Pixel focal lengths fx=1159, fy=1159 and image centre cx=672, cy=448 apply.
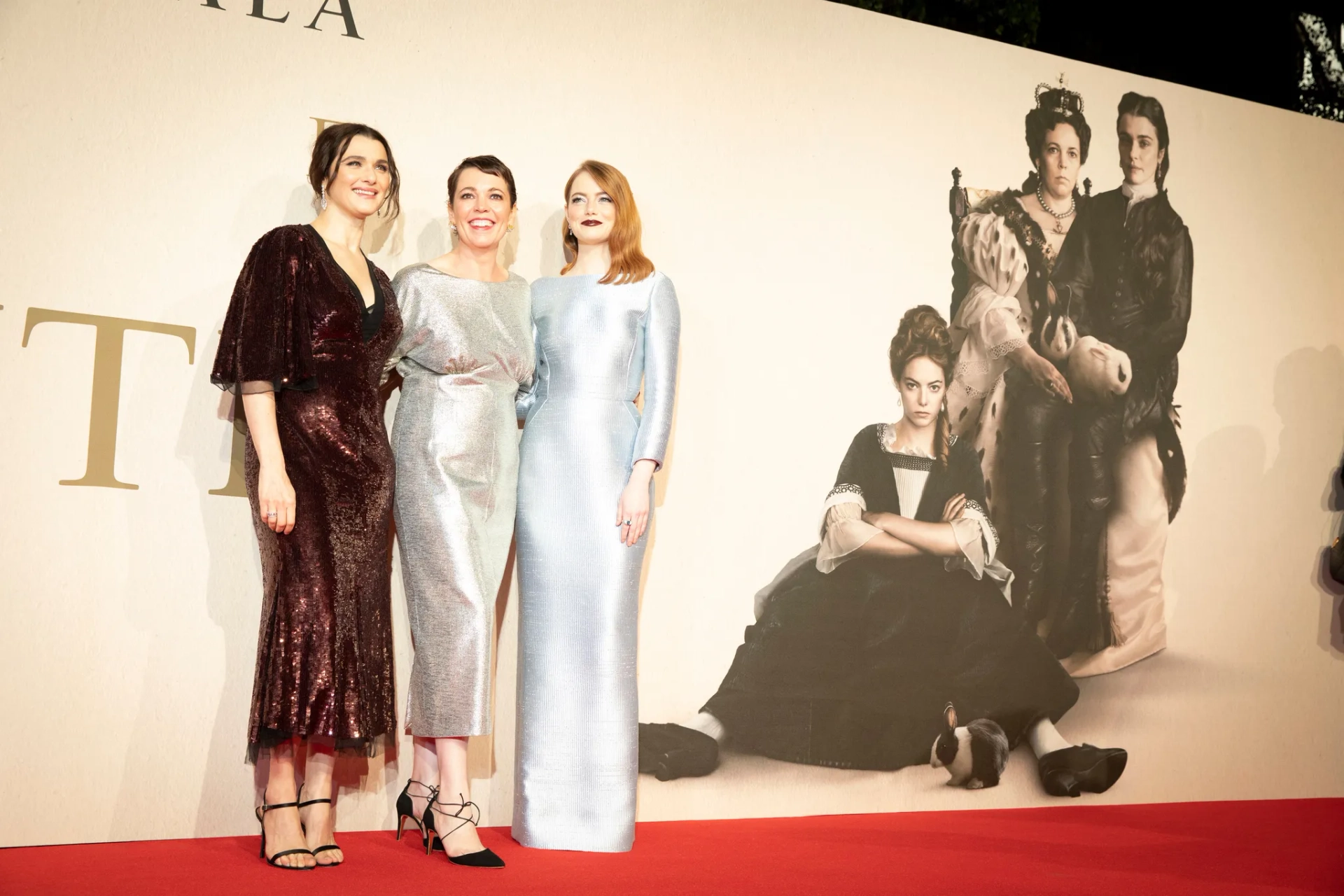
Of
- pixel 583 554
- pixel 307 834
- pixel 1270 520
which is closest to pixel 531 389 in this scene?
pixel 583 554

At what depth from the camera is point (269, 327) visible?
8.84ft

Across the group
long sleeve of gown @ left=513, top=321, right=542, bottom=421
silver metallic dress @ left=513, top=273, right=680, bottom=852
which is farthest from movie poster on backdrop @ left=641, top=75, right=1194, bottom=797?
long sleeve of gown @ left=513, top=321, right=542, bottom=421

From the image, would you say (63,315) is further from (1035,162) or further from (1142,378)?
(1142,378)

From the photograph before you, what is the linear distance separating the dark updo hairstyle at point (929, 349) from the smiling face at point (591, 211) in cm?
116

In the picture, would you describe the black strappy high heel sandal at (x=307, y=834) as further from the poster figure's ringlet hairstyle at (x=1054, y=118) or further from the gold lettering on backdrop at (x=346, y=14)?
the poster figure's ringlet hairstyle at (x=1054, y=118)

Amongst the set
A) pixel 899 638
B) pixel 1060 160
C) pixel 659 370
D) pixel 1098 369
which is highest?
pixel 1060 160

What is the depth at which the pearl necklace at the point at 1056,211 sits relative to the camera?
407 cm

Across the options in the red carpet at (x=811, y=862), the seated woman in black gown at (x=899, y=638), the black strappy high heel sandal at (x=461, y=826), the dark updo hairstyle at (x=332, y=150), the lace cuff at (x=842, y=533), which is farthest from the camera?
the lace cuff at (x=842, y=533)

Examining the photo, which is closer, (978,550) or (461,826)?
(461,826)

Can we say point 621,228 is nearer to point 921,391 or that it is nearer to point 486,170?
point 486,170

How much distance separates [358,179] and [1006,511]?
2.37 metres

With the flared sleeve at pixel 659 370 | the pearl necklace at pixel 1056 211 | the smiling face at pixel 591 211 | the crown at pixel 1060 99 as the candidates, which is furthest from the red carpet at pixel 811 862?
the crown at pixel 1060 99

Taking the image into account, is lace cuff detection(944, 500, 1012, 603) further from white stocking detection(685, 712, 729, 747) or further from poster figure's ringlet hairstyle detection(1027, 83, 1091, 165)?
poster figure's ringlet hairstyle detection(1027, 83, 1091, 165)

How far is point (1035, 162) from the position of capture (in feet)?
13.4
